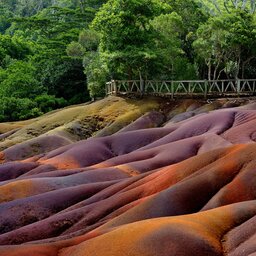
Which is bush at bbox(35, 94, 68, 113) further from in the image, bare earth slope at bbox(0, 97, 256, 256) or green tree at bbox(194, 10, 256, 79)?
green tree at bbox(194, 10, 256, 79)

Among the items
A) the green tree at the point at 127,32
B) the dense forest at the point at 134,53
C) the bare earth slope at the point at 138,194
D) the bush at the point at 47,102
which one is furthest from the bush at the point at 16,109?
the bare earth slope at the point at 138,194

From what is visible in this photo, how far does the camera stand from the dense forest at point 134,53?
5112cm

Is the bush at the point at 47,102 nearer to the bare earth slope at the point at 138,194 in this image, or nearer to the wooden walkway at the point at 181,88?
the wooden walkway at the point at 181,88

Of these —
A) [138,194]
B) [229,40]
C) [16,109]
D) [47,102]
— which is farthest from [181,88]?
[138,194]

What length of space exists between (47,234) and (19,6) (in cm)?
12896

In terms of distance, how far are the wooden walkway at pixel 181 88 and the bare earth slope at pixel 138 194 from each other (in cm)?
651

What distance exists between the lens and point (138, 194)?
68.0 ft

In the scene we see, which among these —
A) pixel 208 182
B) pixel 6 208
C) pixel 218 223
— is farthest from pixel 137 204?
pixel 6 208

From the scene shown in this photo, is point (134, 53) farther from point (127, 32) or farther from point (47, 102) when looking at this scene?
point (47, 102)

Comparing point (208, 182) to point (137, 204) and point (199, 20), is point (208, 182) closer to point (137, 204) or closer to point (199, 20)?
point (137, 204)

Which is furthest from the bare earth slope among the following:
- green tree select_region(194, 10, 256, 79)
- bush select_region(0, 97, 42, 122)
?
bush select_region(0, 97, 42, 122)

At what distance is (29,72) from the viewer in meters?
69.4

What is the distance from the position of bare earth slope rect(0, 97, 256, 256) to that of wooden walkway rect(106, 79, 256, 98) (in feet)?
21.3

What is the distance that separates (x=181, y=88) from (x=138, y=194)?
1395 inches
